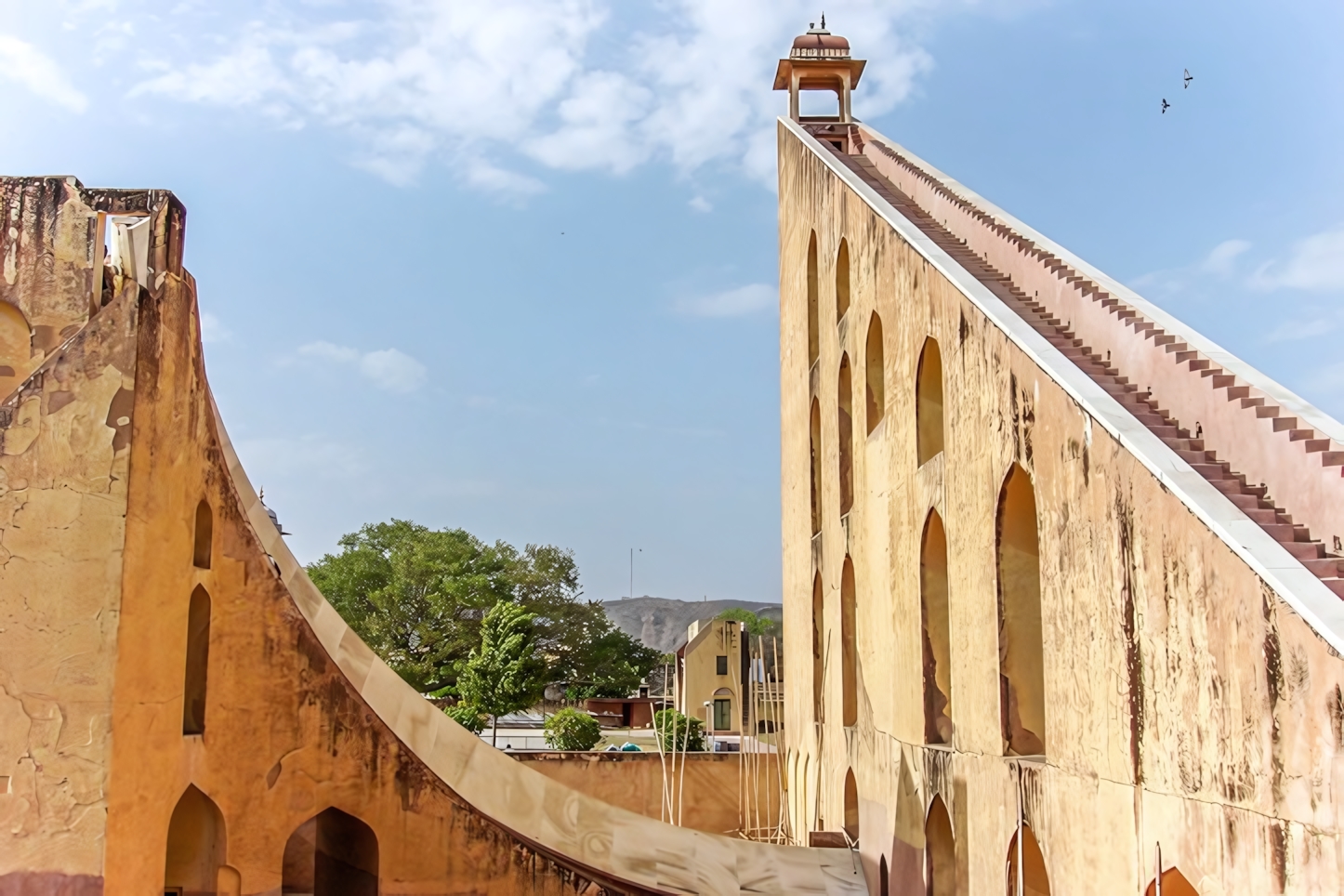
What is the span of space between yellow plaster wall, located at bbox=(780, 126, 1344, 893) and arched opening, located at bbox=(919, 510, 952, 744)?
12 cm

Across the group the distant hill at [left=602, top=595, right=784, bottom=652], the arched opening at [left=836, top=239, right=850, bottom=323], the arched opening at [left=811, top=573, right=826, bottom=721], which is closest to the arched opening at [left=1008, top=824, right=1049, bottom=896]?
the arched opening at [left=836, top=239, right=850, bottom=323]

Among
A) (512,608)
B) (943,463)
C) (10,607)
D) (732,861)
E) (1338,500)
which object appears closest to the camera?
(1338,500)

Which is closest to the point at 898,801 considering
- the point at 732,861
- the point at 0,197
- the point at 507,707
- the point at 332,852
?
the point at 732,861

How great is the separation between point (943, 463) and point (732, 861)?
2942mm

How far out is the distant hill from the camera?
316 feet

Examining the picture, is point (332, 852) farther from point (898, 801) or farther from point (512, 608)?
point (512, 608)

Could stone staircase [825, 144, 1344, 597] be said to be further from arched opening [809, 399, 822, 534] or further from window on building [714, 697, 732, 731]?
window on building [714, 697, 732, 731]

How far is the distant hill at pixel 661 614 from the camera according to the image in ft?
316

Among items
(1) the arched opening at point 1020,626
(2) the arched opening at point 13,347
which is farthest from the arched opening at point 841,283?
(2) the arched opening at point 13,347

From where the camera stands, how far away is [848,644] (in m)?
10.7

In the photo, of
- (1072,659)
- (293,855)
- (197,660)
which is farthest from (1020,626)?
(197,660)

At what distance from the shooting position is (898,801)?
8.50 m

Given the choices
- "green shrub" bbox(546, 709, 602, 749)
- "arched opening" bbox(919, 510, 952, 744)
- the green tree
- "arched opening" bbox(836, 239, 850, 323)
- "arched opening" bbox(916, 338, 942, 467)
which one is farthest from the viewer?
the green tree

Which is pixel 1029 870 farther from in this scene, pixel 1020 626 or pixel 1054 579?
pixel 1054 579
